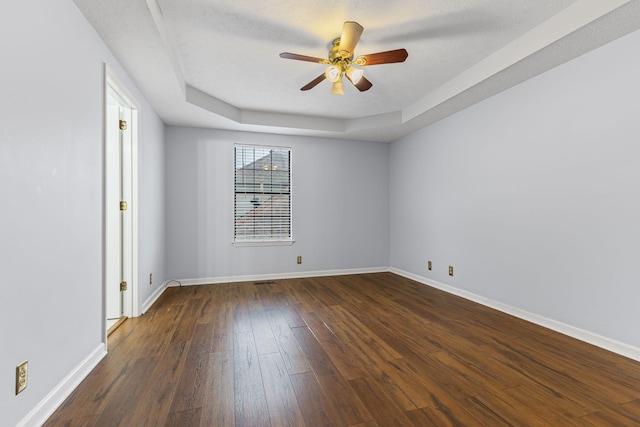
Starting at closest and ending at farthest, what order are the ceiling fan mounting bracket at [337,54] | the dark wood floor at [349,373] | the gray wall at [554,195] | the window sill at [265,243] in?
the dark wood floor at [349,373] < the gray wall at [554,195] < the ceiling fan mounting bracket at [337,54] < the window sill at [265,243]

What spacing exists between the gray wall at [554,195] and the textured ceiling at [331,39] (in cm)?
27

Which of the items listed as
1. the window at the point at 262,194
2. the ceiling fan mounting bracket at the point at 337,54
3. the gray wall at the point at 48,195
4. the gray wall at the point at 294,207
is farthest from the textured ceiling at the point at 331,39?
the window at the point at 262,194

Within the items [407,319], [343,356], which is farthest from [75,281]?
[407,319]

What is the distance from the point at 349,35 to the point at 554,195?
91.4 inches

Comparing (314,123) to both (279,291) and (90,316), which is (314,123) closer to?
(279,291)

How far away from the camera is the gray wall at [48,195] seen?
4.16 ft

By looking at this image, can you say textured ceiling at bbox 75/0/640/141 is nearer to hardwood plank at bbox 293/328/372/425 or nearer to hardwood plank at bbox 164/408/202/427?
hardwood plank at bbox 164/408/202/427

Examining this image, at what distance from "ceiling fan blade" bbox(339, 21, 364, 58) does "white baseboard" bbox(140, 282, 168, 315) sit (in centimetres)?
324

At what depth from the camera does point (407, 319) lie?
9.55 feet

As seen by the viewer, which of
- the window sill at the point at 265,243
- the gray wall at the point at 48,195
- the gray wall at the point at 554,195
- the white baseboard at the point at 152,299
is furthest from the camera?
the window sill at the point at 265,243

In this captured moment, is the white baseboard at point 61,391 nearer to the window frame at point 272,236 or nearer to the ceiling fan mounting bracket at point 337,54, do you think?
the window frame at point 272,236

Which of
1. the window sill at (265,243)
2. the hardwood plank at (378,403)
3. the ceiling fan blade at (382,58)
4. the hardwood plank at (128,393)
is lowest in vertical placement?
the hardwood plank at (128,393)

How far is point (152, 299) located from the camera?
3.47 m

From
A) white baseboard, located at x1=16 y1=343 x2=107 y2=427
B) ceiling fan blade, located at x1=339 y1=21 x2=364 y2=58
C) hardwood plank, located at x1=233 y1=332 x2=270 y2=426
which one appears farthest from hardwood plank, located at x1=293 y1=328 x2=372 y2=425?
ceiling fan blade, located at x1=339 y1=21 x2=364 y2=58
